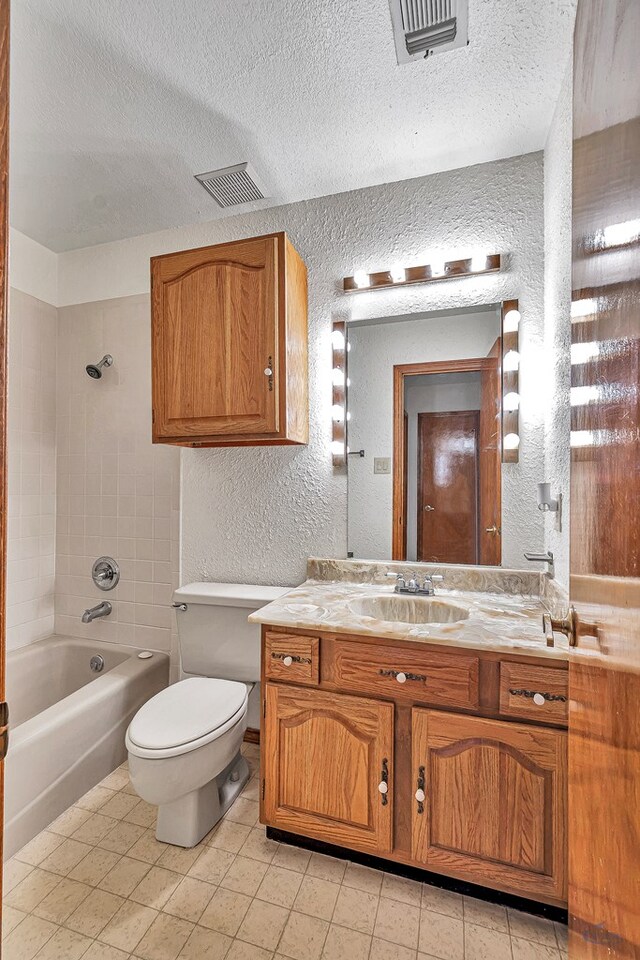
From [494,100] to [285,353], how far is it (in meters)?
1.09

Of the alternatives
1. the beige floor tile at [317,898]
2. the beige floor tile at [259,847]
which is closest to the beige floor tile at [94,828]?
the beige floor tile at [259,847]

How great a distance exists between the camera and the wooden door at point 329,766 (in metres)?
1.37

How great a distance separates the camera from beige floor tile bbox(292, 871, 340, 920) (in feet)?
4.29

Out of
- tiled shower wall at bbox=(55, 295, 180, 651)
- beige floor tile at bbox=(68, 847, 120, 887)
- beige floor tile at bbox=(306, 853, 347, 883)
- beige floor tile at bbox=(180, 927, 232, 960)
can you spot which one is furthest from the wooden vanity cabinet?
tiled shower wall at bbox=(55, 295, 180, 651)

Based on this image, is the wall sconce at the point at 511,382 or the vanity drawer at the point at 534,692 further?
the wall sconce at the point at 511,382

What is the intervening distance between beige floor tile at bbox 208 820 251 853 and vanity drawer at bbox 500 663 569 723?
1.04 m

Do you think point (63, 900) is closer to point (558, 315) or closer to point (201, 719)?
point (201, 719)

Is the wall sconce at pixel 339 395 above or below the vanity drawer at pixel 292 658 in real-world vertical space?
above

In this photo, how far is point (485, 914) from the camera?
4.28 feet

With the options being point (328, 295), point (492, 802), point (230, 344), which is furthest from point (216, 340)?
point (492, 802)

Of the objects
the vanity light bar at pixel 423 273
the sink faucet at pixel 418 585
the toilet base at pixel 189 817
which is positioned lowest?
the toilet base at pixel 189 817

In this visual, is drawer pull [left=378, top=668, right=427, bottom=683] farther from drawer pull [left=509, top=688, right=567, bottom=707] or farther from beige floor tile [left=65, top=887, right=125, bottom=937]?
beige floor tile [left=65, top=887, right=125, bottom=937]

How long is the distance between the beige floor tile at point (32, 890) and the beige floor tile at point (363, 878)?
0.91 m

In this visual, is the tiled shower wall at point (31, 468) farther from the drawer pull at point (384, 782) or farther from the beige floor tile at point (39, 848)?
the drawer pull at point (384, 782)
